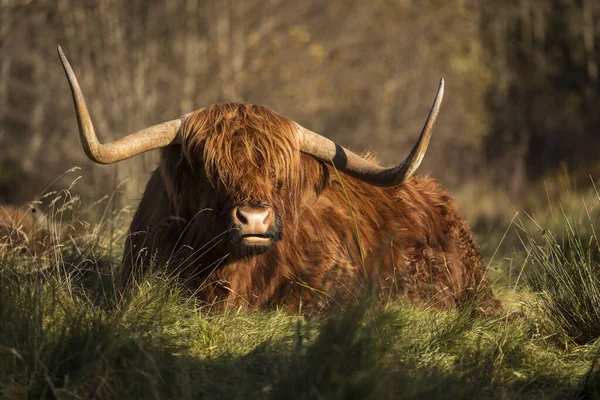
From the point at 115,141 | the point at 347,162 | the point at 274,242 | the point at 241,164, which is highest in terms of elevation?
the point at 115,141

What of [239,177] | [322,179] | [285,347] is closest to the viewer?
[285,347]

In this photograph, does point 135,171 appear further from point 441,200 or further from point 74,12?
point 441,200

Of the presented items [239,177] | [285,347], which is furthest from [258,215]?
[285,347]

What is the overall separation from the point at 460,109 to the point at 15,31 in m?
11.5

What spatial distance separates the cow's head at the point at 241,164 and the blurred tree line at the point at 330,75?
7.36 meters

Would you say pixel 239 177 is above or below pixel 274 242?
above

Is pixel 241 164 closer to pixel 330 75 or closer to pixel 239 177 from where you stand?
pixel 239 177

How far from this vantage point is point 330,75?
20422mm

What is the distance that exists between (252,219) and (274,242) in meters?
0.42

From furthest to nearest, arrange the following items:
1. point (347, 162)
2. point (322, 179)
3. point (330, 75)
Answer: point (330, 75), point (322, 179), point (347, 162)

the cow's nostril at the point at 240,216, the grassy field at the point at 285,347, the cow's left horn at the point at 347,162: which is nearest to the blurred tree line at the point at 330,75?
the cow's left horn at the point at 347,162

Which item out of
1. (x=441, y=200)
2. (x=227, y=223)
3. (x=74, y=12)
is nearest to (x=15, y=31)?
(x=74, y=12)

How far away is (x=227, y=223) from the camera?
4559mm

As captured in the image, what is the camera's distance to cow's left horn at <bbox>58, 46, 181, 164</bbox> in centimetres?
432
